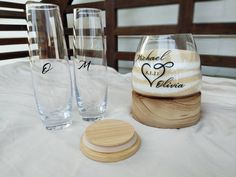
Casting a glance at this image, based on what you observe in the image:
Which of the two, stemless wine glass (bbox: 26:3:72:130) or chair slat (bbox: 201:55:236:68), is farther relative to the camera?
chair slat (bbox: 201:55:236:68)

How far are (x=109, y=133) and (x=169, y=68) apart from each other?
0.58ft

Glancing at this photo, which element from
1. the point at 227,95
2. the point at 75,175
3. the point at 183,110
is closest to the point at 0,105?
the point at 75,175

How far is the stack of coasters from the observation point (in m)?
0.30

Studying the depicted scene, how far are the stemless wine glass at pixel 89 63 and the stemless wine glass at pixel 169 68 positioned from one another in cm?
10

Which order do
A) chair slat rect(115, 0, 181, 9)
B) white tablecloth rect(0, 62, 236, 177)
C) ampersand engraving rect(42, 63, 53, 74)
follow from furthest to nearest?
chair slat rect(115, 0, 181, 9) → ampersand engraving rect(42, 63, 53, 74) → white tablecloth rect(0, 62, 236, 177)

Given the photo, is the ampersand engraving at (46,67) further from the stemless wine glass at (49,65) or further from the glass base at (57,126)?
the glass base at (57,126)

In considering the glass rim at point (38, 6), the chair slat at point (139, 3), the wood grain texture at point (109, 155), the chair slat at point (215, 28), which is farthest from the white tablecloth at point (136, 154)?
the chair slat at point (139, 3)

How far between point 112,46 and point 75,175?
37.6 inches

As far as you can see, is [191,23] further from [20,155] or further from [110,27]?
[20,155]

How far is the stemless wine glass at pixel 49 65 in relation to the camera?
36 centimetres

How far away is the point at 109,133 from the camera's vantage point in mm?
342

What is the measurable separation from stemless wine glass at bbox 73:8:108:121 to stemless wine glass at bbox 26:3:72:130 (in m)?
0.03

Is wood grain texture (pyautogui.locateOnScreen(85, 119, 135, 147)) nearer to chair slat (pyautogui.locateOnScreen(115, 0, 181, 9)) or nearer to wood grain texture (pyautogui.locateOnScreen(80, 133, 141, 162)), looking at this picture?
wood grain texture (pyautogui.locateOnScreen(80, 133, 141, 162))

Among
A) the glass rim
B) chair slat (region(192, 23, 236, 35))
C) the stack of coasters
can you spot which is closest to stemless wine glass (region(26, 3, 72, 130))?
the glass rim
